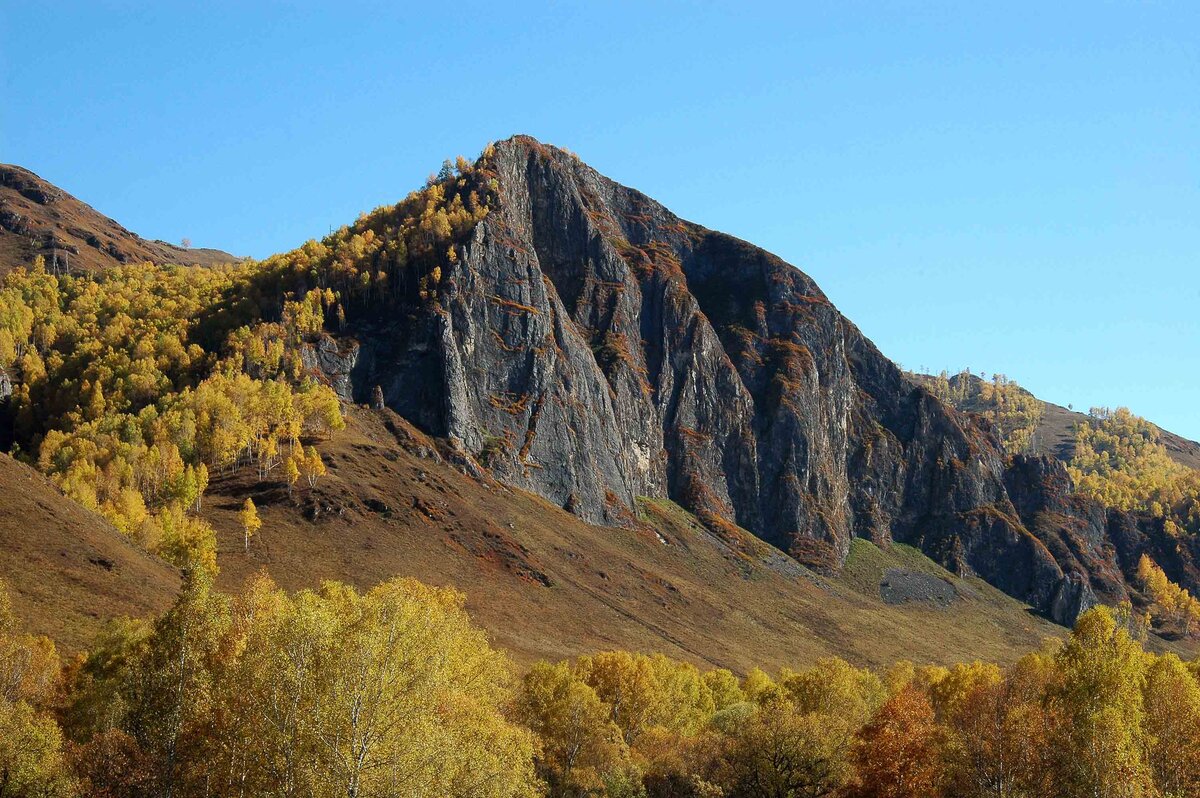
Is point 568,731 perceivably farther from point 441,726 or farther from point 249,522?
point 249,522

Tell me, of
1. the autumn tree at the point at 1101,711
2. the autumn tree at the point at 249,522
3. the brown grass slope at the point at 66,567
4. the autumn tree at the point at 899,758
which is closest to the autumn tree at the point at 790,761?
the autumn tree at the point at 899,758

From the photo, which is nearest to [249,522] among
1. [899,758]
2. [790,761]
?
[790,761]

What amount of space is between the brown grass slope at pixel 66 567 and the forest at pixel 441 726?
47.1 ft

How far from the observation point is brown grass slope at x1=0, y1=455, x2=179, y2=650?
97.2m

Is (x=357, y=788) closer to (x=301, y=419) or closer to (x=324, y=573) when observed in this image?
(x=324, y=573)

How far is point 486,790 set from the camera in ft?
180

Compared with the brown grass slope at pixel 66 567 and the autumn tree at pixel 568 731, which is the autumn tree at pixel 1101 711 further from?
the brown grass slope at pixel 66 567

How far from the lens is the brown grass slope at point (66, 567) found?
319 ft

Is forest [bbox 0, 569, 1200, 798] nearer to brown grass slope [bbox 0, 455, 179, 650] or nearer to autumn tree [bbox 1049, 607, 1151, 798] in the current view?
autumn tree [bbox 1049, 607, 1151, 798]

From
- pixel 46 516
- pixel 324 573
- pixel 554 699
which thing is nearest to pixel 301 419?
pixel 324 573

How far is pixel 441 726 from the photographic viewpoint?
54.9 m

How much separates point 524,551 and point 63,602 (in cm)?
10206

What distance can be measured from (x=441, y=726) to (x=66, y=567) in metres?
72.4

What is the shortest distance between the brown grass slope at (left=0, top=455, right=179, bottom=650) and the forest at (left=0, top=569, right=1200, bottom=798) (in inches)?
565
